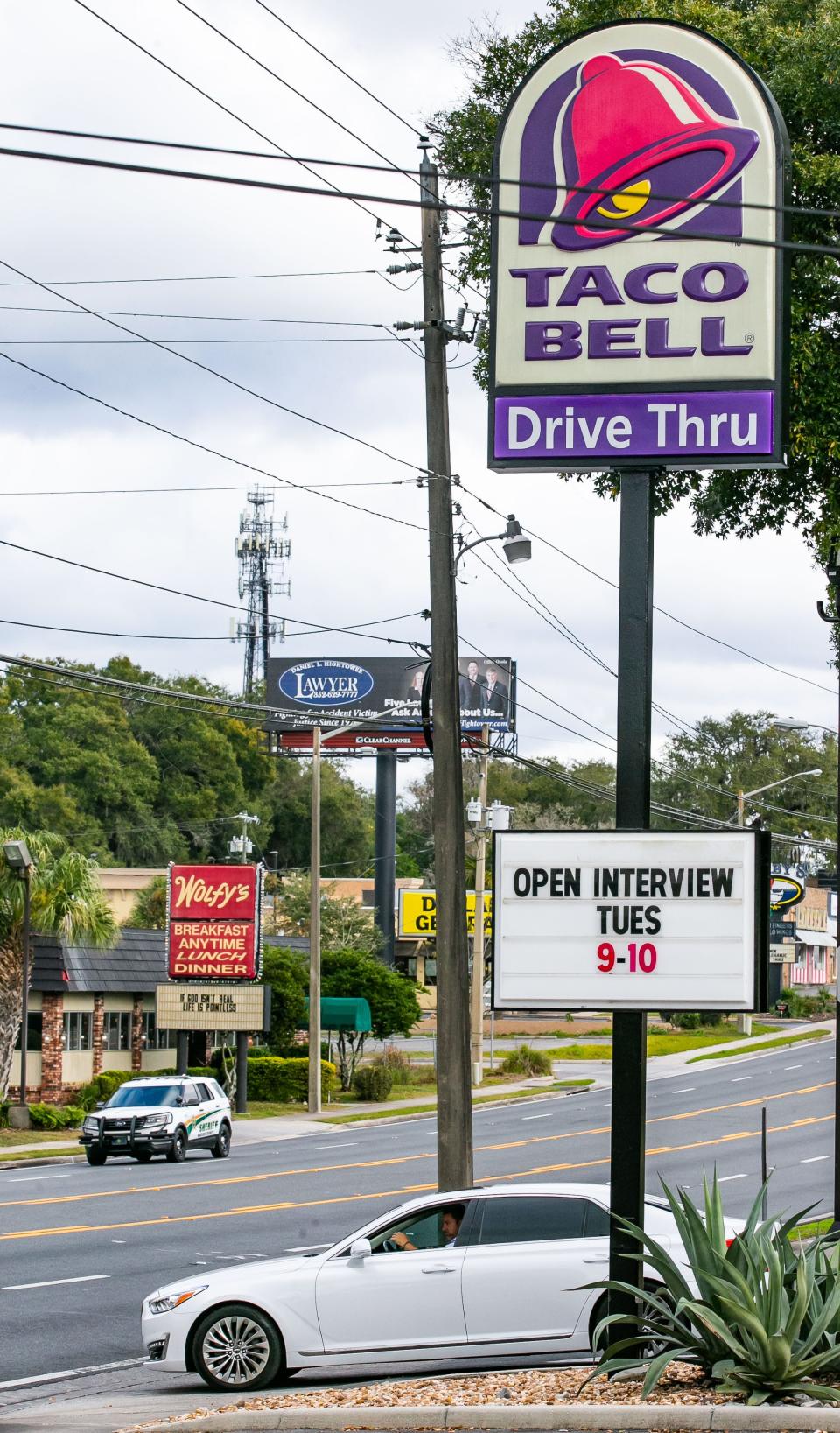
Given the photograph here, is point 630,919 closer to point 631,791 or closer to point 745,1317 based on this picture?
point 631,791

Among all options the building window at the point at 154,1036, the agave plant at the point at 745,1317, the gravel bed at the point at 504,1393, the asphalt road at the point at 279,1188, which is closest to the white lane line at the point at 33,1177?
the asphalt road at the point at 279,1188

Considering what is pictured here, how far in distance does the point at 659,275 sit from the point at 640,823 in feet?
11.0

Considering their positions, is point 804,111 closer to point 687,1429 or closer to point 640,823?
point 640,823

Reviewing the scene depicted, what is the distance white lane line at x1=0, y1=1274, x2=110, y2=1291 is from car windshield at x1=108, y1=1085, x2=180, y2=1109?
1512cm

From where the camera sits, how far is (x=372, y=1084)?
49156 millimetres

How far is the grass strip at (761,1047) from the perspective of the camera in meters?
62.3

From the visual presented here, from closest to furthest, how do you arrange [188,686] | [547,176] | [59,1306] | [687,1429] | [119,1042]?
[687,1429]
[547,176]
[59,1306]
[119,1042]
[188,686]

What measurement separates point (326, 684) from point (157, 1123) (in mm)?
54494

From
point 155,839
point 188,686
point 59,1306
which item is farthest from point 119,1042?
point 188,686

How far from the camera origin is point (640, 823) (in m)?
10.4

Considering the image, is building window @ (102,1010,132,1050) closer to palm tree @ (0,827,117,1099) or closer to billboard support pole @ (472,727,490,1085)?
palm tree @ (0,827,117,1099)

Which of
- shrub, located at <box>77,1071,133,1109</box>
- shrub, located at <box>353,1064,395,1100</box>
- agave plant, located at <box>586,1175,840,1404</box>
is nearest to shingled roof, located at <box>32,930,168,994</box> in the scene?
shrub, located at <box>77,1071,133,1109</box>

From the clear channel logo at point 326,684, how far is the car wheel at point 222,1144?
169 feet

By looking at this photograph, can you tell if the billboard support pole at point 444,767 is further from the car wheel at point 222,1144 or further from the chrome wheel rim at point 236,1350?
the car wheel at point 222,1144
